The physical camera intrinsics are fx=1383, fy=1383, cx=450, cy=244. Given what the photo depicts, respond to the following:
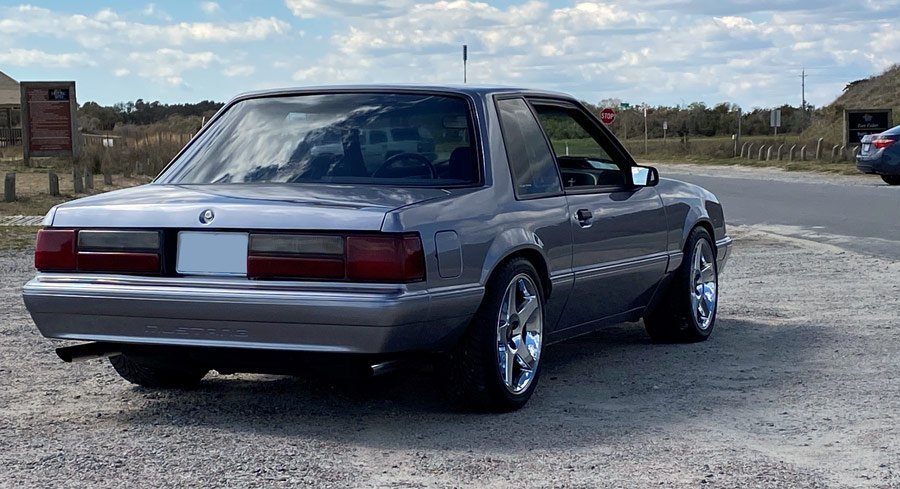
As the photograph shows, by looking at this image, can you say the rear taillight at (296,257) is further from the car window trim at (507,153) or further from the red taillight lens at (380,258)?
the car window trim at (507,153)

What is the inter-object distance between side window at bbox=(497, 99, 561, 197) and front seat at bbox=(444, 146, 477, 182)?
229 mm

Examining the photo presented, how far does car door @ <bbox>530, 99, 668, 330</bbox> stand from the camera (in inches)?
272

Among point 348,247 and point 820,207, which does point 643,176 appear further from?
point 820,207

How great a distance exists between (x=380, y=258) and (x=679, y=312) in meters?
3.17

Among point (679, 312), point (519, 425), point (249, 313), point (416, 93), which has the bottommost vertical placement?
point (519, 425)

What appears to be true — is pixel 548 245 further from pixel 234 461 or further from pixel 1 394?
pixel 1 394

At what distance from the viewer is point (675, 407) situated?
6.21 metres

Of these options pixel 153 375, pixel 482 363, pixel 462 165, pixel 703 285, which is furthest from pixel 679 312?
pixel 153 375

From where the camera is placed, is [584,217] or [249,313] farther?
[584,217]

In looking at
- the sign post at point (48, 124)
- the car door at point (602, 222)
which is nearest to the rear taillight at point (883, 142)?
the sign post at point (48, 124)

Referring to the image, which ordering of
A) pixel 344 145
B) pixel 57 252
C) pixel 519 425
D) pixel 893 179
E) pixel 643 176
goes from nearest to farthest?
pixel 519 425 < pixel 57 252 < pixel 344 145 < pixel 643 176 < pixel 893 179

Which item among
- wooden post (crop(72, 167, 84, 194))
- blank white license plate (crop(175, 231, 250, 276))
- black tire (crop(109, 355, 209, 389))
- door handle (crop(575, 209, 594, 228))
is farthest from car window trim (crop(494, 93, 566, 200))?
wooden post (crop(72, 167, 84, 194))

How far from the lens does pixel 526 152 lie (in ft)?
21.7

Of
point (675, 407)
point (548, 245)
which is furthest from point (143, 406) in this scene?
point (675, 407)
